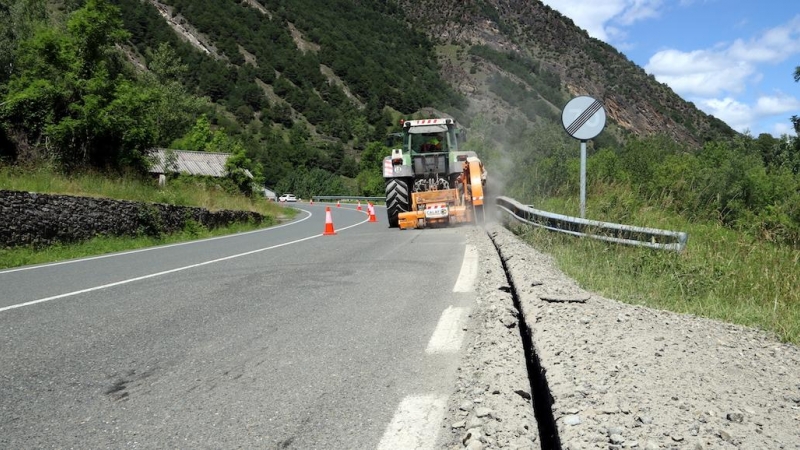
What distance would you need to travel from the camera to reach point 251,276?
24.4 feet

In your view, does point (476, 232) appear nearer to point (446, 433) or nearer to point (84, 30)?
point (446, 433)

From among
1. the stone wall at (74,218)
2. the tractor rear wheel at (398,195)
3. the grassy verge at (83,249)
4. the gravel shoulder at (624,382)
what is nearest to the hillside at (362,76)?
the grassy verge at (83,249)

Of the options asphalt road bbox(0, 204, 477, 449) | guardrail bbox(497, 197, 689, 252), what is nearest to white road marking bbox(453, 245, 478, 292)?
asphalt road bbox(0, 204, 477, 449)

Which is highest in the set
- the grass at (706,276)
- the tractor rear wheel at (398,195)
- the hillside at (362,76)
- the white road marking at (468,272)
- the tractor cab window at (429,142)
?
the hillside at (362,76)

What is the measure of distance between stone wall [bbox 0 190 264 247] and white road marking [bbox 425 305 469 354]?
10.6 metres

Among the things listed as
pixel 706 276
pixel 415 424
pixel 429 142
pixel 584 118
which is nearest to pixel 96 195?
pixel 429 142

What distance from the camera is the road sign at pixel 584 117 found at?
886 cm

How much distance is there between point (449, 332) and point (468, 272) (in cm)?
301

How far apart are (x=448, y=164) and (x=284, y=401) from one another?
519 inches

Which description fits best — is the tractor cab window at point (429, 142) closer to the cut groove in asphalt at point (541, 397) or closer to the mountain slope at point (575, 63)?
the cut groove in asphalt at point (541, 397)

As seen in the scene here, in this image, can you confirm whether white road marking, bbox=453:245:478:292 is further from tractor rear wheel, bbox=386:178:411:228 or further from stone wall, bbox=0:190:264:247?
stone wall, bbox=0:190:264:247

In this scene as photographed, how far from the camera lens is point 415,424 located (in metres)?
2.75

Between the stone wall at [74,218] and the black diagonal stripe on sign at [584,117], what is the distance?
11038 millimetres

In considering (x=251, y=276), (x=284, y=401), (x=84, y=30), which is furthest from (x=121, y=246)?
(x=284, y=401)
